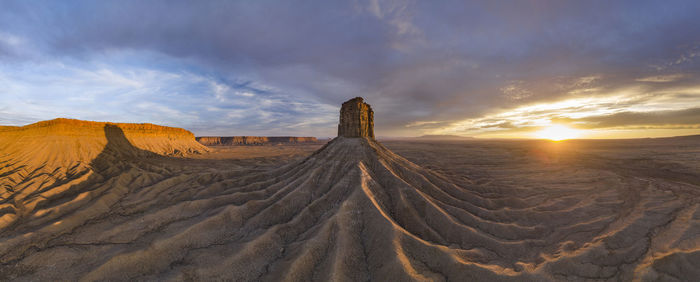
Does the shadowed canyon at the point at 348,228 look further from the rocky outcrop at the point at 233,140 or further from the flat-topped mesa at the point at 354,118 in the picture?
the rocky outcrop at the point at 233,140

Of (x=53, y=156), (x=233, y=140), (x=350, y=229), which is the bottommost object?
(x=350, y=229)

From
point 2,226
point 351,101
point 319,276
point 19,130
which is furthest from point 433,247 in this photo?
point 19,130

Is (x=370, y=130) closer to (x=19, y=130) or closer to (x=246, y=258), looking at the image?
(x=246, y=258)

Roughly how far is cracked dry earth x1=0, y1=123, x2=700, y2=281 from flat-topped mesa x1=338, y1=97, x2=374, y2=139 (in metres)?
1.48

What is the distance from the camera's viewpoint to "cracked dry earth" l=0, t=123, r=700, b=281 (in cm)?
492

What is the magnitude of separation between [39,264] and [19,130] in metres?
30.4

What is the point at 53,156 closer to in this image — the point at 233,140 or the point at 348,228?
the point at 348,228

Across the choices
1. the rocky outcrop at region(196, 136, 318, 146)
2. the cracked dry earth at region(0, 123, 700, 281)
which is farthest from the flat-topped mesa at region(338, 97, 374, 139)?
the rocky outcrop at region(196, 136, 318, 146)

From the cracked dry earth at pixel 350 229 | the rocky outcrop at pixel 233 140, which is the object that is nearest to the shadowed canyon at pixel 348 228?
the cracked dry earth at pixel 350 229

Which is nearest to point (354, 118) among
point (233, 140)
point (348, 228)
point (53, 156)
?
point (348, 228)

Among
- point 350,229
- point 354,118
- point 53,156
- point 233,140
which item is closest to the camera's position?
point 350,229

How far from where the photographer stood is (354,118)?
1363cm

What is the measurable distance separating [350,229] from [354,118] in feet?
28.4

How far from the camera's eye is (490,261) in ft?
17.7
